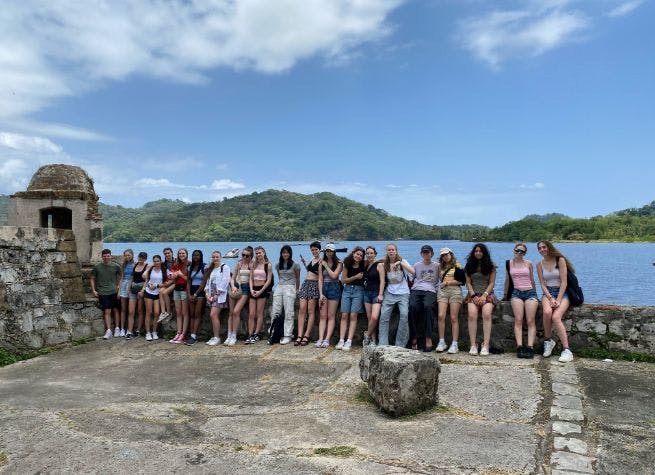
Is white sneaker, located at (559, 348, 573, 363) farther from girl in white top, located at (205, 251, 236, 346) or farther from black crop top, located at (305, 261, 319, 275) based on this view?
girl in white top, located at (205, 251, 236, 346)

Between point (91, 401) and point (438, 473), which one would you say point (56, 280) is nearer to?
point (91, 401)

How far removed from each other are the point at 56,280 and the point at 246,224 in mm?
101624

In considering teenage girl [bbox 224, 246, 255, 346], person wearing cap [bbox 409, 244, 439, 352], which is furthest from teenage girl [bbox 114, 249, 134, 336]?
person wearing cap [bbox 409, 244, 439, 352]

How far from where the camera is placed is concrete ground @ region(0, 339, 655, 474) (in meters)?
3.50

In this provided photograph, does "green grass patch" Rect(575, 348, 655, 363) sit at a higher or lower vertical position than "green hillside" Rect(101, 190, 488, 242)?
lower

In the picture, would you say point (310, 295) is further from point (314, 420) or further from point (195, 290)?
point (314, 420)

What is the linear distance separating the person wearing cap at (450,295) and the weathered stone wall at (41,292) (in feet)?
18.0

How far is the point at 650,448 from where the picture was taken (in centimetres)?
360

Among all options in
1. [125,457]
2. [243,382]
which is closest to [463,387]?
[243,382]

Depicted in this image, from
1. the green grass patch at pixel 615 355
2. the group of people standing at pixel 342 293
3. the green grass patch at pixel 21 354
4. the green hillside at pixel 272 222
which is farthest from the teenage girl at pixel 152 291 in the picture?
the green hillside at pixel 272 222

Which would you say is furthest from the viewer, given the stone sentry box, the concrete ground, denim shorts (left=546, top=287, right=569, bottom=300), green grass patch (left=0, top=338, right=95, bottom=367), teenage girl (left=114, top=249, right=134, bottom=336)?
the stone sentry box

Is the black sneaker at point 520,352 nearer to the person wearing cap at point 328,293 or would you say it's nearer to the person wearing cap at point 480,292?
the person wearing cap at point 480,292

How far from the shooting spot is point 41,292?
24.7 ft

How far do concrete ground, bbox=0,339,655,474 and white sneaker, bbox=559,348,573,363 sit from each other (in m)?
0.09
